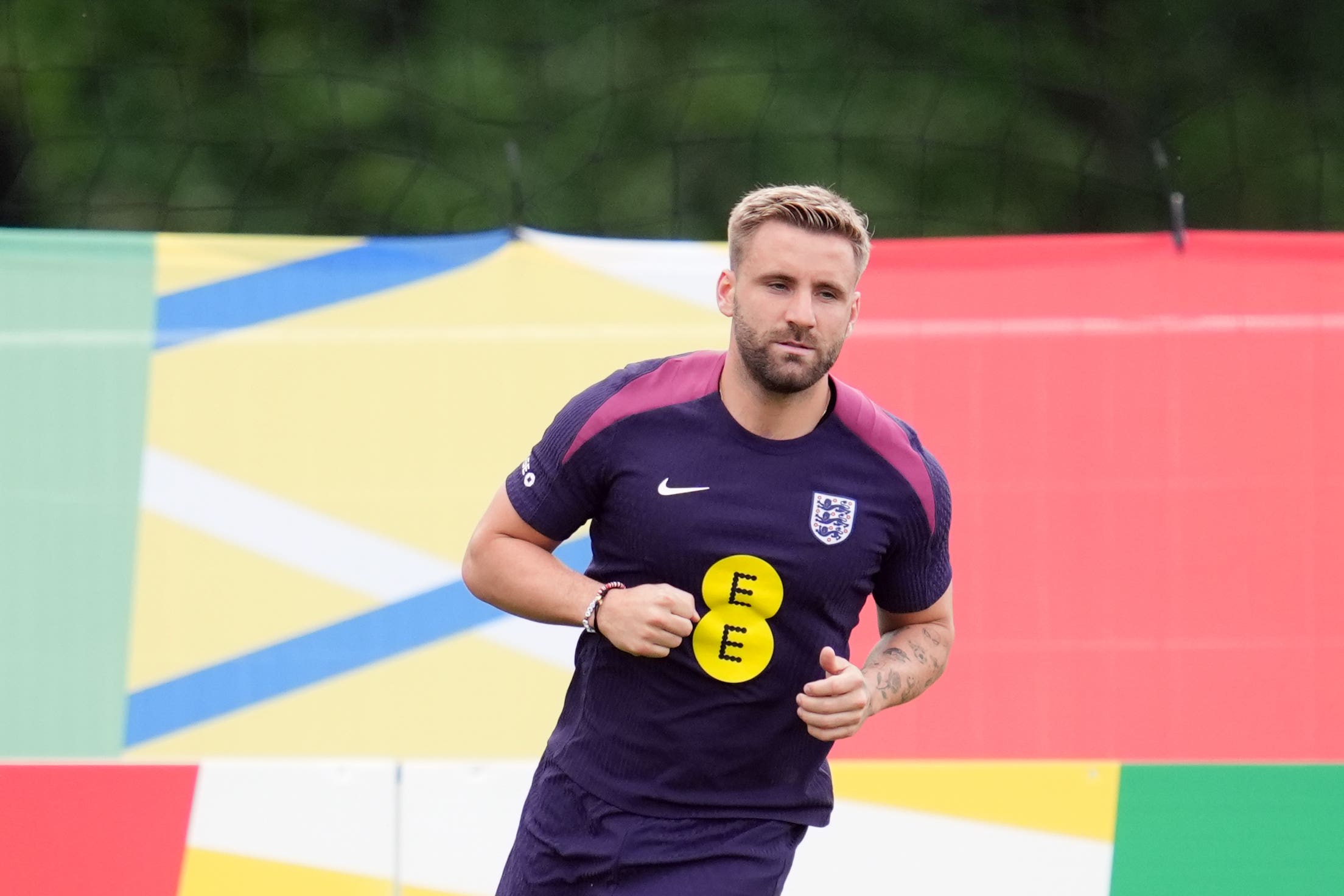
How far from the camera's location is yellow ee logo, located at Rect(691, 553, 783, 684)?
2.54m

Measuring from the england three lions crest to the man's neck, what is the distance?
0.40ft

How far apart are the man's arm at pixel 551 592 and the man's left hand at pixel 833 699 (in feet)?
0.71

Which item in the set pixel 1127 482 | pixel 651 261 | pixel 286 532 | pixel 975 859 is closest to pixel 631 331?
pixel 651 261

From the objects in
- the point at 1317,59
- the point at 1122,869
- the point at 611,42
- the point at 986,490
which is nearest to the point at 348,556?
the point at 986,490

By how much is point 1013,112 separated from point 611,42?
2.50 meters

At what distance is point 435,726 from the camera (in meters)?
4.20

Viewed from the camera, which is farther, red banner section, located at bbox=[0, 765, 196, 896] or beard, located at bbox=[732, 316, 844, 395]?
red banner section, located at bbox=[0, 765, 196, 896]

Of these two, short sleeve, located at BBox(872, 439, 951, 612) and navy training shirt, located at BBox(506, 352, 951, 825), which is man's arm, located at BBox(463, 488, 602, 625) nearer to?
navy training shirt, located at BBox(506, 352, 951, 825)

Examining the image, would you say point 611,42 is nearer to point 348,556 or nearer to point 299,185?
point 299,185

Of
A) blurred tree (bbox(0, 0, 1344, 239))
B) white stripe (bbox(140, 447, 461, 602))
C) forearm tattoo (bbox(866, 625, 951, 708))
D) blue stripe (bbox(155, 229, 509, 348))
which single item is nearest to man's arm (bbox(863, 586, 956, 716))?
forearm tattoo (bbox(866, 625, 951, 708))

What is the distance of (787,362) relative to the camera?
2494mm

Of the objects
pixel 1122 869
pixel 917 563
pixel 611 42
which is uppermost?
pixel 611 42

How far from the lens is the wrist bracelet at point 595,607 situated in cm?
253

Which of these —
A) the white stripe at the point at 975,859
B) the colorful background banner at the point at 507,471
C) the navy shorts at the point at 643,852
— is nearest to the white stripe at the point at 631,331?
the colorful background banner at the point at 507,471
